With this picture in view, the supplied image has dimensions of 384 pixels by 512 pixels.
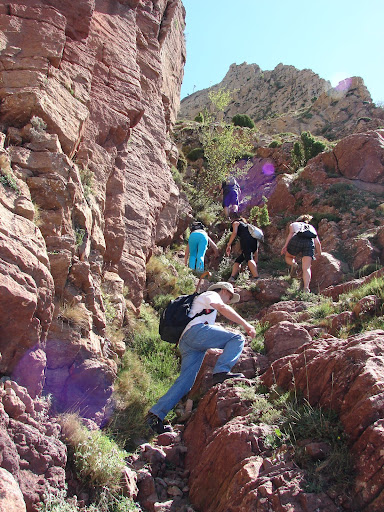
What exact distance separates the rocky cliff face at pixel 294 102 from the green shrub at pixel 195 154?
3076 mm

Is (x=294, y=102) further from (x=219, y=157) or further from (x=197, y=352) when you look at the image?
(x=197, y=352)

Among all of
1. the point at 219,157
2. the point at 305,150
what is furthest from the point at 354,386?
the point at 305,150

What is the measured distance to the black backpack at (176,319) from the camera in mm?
6242

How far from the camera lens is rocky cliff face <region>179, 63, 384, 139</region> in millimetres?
36856

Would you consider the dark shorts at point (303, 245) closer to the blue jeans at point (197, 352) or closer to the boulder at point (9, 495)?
the blue jeans at point (197, 352)

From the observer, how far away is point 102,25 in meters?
10.3

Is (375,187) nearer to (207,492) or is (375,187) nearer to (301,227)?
(301,227)

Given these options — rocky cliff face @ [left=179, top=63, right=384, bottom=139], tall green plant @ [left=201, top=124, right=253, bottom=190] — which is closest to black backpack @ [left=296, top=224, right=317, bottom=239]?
tall green plant @ [left=201, top=124, right=253, bottom=190]

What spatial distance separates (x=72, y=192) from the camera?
6.96 meters

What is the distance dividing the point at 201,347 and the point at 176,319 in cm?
52

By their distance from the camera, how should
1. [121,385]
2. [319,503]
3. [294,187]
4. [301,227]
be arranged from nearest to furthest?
[319,503] → [121,385] → [301,227] → [294,187]

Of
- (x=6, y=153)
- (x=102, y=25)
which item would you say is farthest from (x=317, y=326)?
(x=102, y=25)

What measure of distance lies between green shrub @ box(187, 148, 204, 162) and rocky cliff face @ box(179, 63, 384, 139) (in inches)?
121

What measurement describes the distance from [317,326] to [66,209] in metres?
4.01
